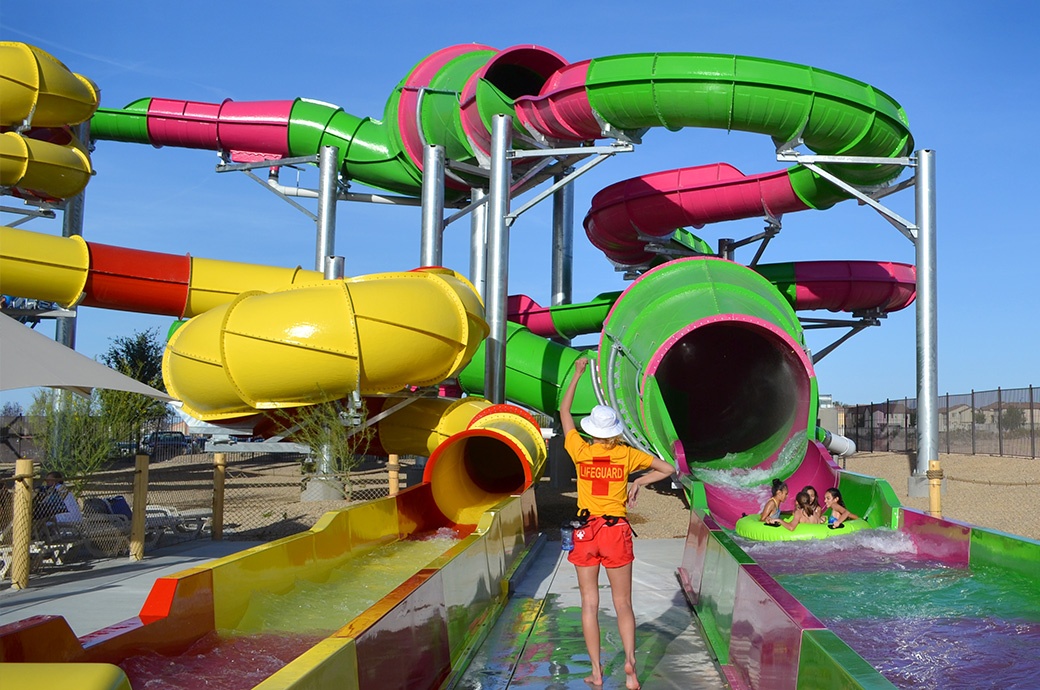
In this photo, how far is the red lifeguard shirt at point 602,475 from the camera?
15.9 ft

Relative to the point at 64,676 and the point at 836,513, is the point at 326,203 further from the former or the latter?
the point at 64,676

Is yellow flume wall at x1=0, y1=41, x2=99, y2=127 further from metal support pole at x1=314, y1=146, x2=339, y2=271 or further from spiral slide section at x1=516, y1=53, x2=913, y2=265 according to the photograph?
spiral slide section at x1=516, y1=53, x2=913, y2=265

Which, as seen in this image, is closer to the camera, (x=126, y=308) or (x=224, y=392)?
(x=224, y=392)

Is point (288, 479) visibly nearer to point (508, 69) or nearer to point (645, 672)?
point (508, 69)

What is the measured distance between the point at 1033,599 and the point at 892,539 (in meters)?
2.24

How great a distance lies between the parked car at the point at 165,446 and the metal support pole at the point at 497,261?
21.6m

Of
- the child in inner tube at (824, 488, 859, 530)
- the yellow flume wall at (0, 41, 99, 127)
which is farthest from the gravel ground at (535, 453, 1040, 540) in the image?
the yellow flume wall at (0, 41, 99, 127)

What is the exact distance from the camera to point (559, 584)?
7992mm

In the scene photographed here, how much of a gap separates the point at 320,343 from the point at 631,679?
5831 mm

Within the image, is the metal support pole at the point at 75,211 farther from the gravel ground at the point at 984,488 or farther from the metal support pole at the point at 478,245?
the gravel ground at the point at 984,488

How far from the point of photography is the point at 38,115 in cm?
1445

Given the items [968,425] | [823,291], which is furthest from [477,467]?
[968,425]

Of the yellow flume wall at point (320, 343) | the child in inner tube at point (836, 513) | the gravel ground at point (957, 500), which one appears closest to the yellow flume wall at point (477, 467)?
the yellow flume wall at point (320, 343)

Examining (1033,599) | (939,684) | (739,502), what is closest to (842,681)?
(939,684)
